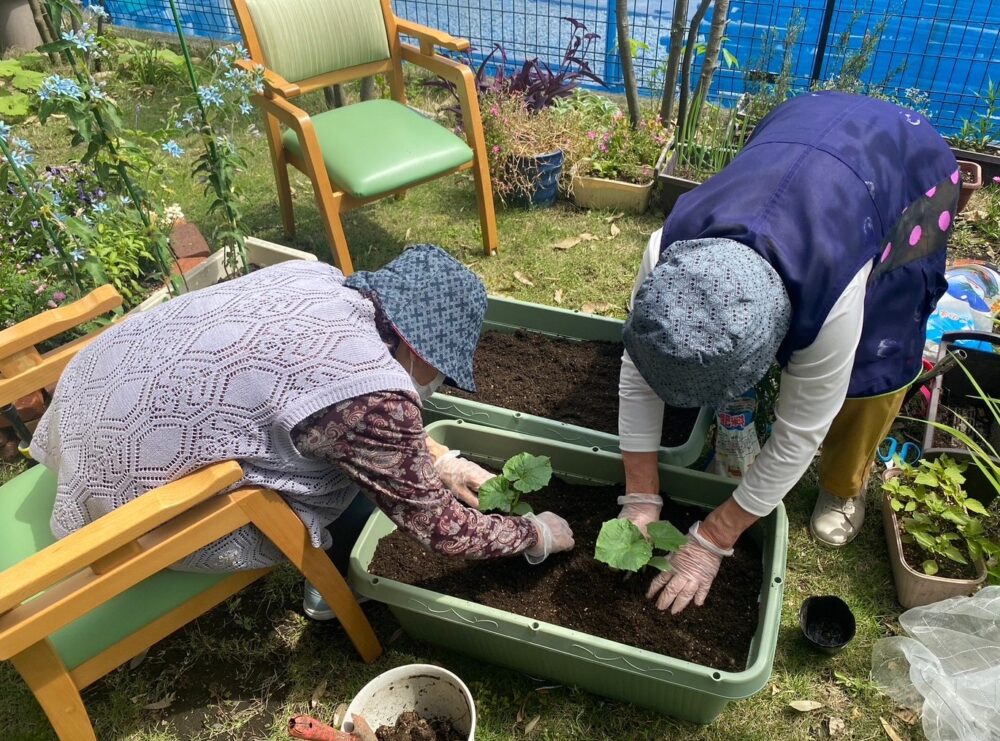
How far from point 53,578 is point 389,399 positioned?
66cm

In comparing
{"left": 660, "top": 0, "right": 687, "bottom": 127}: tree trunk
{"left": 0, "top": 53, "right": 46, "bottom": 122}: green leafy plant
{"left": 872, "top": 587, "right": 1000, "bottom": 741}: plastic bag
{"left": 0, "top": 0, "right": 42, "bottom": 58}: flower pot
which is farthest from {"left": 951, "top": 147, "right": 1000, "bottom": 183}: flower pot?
{"left": 0, "top": 0, "right": 42, "bottom": 58}: flower pot

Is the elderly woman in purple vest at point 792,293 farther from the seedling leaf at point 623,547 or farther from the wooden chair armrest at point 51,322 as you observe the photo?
the wooden chair armrest at point 51,322

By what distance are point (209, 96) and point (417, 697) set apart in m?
1.91

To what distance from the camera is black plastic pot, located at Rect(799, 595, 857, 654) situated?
6.63ft

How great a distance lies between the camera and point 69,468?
1.53 meters

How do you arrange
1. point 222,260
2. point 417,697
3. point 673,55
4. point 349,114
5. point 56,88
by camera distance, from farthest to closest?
point 673,55 < point 349,114 < point 222,260 < point 56,88 < point 417,697

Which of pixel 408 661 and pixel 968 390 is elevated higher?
pixel 968 390

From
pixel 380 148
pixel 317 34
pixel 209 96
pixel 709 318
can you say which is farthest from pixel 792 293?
pixel 317 34

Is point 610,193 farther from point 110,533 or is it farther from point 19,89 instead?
point 19,89

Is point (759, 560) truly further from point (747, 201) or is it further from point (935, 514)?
point (747, 201)

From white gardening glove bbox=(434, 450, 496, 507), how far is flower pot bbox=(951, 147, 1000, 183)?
9.98 ft

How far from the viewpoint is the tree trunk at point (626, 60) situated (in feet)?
12.6

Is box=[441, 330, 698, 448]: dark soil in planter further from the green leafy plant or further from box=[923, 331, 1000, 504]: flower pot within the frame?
the green leafy plant

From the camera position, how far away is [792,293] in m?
1.41
